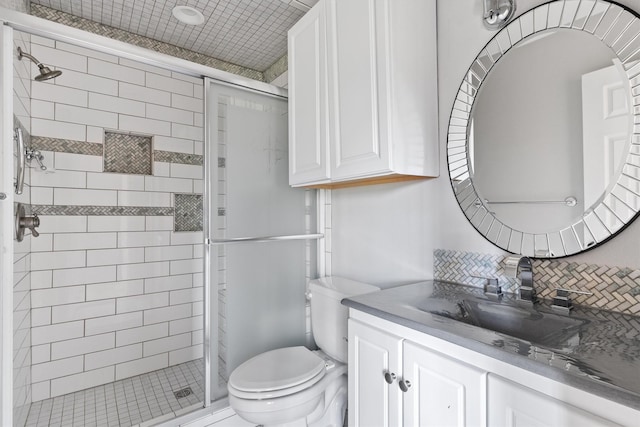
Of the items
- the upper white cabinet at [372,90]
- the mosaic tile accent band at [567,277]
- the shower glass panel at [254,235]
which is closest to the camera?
the mosaic tile accent band at [567,277]

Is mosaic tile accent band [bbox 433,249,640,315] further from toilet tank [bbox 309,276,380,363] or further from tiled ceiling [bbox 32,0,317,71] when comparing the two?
tiled ceiling [bbox 32,0,317,71]

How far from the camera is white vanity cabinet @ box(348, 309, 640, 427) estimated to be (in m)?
0.60

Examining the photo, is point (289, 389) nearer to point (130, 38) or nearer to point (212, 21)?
point (212, 21)

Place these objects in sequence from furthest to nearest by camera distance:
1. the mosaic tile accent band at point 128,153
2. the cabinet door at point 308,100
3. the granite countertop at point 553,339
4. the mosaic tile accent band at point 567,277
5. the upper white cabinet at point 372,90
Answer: the mosaic tile accent band at point 128,153 < the cabinet door at point 308,100 < the upper white cabinet at point 372,90 < the mosaic tile accent band at point 567,277 < the granite countertop at point 553,339

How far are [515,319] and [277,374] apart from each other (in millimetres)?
1021

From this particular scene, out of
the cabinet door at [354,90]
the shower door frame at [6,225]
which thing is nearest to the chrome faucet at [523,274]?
the cabinet door at [354,90]

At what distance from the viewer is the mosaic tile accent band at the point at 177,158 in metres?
2.37

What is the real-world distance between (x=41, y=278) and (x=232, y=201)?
1379 mm

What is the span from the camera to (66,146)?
204 centimetres

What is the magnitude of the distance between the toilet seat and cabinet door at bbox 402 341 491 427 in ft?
1.91

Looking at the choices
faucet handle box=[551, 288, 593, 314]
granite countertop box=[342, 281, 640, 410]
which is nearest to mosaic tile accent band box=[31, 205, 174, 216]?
granite countertop box=[342, 281, 640, 410]

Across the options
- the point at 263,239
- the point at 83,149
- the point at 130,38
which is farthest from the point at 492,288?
the point at 130,38

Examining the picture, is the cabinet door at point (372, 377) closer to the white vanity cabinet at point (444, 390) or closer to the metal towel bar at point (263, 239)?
the white vanity cabinet at point (444, 390)

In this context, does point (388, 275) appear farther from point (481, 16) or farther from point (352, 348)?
point (481, 16)
